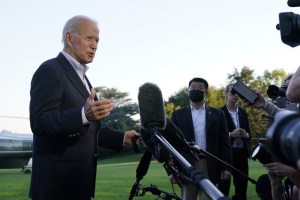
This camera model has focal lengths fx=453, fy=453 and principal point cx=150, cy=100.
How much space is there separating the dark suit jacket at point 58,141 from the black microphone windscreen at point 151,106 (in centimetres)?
53

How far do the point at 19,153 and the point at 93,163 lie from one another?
54.1 metres

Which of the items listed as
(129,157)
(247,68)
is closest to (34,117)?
(129,157)

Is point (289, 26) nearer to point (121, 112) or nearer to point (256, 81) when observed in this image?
point (256, 81)

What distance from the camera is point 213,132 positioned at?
7.28m

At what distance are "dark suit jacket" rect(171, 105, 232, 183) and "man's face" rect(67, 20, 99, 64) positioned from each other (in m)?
3.51

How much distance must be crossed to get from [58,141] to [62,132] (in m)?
0.27

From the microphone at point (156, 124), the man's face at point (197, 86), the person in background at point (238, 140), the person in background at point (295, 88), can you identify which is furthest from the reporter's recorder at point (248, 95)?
the person in background at point (238, 140)

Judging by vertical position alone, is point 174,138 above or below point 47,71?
below

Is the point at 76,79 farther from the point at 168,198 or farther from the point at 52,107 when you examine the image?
the point at 168,198

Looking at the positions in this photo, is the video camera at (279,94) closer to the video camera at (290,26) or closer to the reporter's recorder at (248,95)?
the reporter's recorder at (248,95)

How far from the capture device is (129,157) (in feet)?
234

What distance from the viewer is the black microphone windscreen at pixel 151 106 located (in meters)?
2.89

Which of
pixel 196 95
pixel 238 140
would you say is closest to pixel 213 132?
pixel 196 95

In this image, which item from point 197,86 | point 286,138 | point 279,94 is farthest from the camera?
point 197,86
